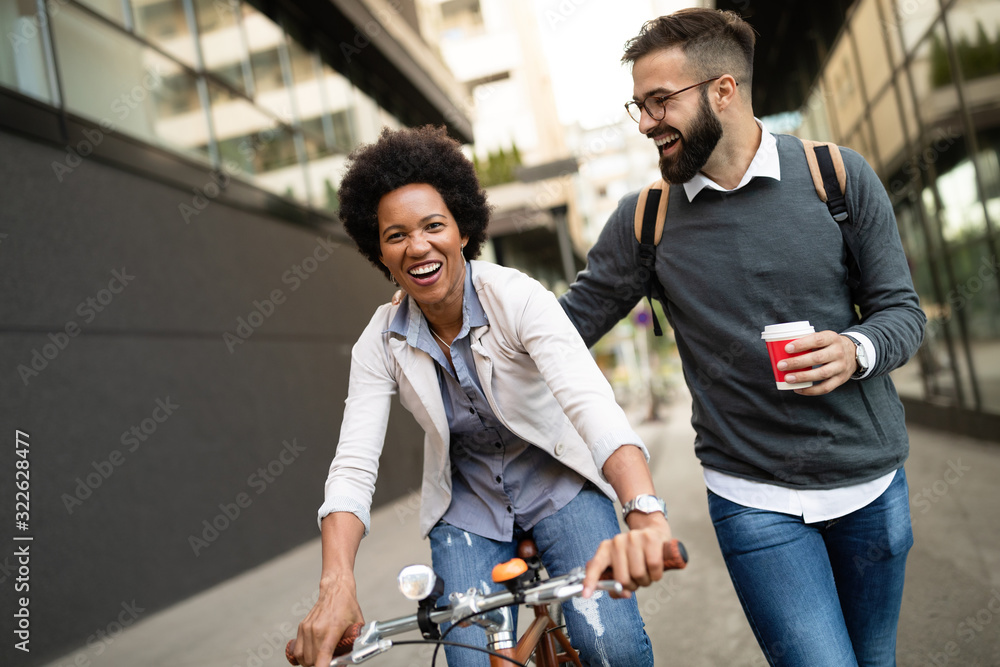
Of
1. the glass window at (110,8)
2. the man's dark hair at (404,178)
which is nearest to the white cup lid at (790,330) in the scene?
the man's dark hair at (404,178)

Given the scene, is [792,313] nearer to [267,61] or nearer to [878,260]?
[878,260]

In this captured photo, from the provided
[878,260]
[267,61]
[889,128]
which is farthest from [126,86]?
[889,128]

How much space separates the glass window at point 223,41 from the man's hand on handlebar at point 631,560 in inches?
360

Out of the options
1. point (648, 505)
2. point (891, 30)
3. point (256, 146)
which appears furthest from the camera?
point (256, 146)

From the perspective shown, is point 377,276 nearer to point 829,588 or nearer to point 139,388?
point 139,388

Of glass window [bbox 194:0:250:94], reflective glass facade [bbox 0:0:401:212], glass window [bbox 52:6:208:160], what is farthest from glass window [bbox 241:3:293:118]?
glass window [bbox 52:6:208:160]

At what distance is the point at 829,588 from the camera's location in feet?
6.93

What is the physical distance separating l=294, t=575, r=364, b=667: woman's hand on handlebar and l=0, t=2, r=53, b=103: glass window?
5.82m

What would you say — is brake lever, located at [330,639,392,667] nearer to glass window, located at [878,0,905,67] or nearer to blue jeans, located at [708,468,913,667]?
blue jeans, located at [708,468,913,667]

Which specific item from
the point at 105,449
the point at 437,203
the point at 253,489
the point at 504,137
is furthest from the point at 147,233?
the point at 504,137

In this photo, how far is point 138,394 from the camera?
6.95m

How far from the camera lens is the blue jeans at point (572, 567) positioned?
2.18m

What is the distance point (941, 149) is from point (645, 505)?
884 centimetres

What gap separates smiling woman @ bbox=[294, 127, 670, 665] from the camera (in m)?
2.22
